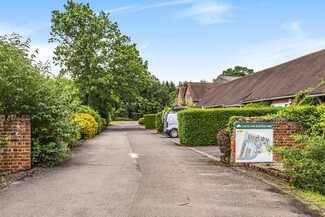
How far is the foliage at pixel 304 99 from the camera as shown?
19.8 meters

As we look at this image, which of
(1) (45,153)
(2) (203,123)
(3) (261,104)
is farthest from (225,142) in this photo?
(3) (261,104)

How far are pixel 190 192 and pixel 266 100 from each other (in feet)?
66.1

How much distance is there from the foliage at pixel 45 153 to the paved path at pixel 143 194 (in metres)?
0.89

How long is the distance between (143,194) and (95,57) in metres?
35.9

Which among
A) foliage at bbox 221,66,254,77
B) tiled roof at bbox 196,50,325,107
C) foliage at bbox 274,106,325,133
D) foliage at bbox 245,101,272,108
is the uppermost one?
foliage at bbox 221,66,254,77

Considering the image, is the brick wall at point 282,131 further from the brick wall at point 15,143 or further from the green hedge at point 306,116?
the brick wall at point 15,143

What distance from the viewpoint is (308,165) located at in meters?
7.79

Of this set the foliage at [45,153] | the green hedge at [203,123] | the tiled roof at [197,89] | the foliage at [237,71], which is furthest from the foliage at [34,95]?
the foliage at [237,71]

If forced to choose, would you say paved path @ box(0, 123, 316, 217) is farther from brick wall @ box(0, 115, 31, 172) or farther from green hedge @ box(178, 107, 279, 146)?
green hedge @ box(178, 107, 279, 146)

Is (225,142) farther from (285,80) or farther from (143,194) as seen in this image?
(285,80)

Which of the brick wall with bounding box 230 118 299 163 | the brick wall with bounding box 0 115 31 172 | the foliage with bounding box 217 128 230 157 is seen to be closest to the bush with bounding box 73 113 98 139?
the brick wall with bounding box 0 115 31 172

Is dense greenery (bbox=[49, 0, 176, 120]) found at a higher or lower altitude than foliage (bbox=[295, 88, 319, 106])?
higher

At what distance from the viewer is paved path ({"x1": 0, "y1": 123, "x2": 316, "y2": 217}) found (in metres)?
5.79

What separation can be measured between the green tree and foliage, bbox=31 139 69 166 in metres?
29.0
